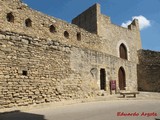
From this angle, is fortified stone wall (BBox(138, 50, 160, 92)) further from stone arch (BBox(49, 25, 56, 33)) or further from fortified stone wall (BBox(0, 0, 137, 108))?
stone arch (BBox(49, 25, 56, 33))

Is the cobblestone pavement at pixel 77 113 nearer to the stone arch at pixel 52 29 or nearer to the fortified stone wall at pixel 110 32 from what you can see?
the stone arch at pixel 52 29

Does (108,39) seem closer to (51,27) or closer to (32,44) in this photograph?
(51,27)

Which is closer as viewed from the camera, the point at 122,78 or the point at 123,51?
the point at 122,78

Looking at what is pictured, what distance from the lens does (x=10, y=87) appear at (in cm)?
816

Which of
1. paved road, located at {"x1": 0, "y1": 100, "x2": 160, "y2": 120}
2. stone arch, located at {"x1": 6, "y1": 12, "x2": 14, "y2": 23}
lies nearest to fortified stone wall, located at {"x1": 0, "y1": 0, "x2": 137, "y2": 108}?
stone arch, located at {"x1": 6, "y1": 12, "x2": 14, "y2": 23}

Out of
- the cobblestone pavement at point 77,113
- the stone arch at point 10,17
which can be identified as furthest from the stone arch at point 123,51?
the stone arch at point 10,17

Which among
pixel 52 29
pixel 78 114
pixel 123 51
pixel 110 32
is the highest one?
pixel 110 32

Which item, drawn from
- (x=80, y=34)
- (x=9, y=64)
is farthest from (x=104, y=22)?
(x=9, y=64)

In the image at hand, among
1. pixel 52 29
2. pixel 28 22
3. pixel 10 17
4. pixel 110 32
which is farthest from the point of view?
pixel 110 32

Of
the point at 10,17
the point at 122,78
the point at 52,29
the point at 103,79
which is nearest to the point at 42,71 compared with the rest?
the point at 10,17

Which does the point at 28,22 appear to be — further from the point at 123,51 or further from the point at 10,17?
the point at 123,51

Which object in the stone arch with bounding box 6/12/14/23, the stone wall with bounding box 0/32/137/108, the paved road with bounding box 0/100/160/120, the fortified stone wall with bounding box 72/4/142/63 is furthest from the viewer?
the fortified stone wall with bounding box 72/4/142/63

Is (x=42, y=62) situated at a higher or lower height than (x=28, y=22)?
lower

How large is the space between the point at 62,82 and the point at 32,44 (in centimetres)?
233
